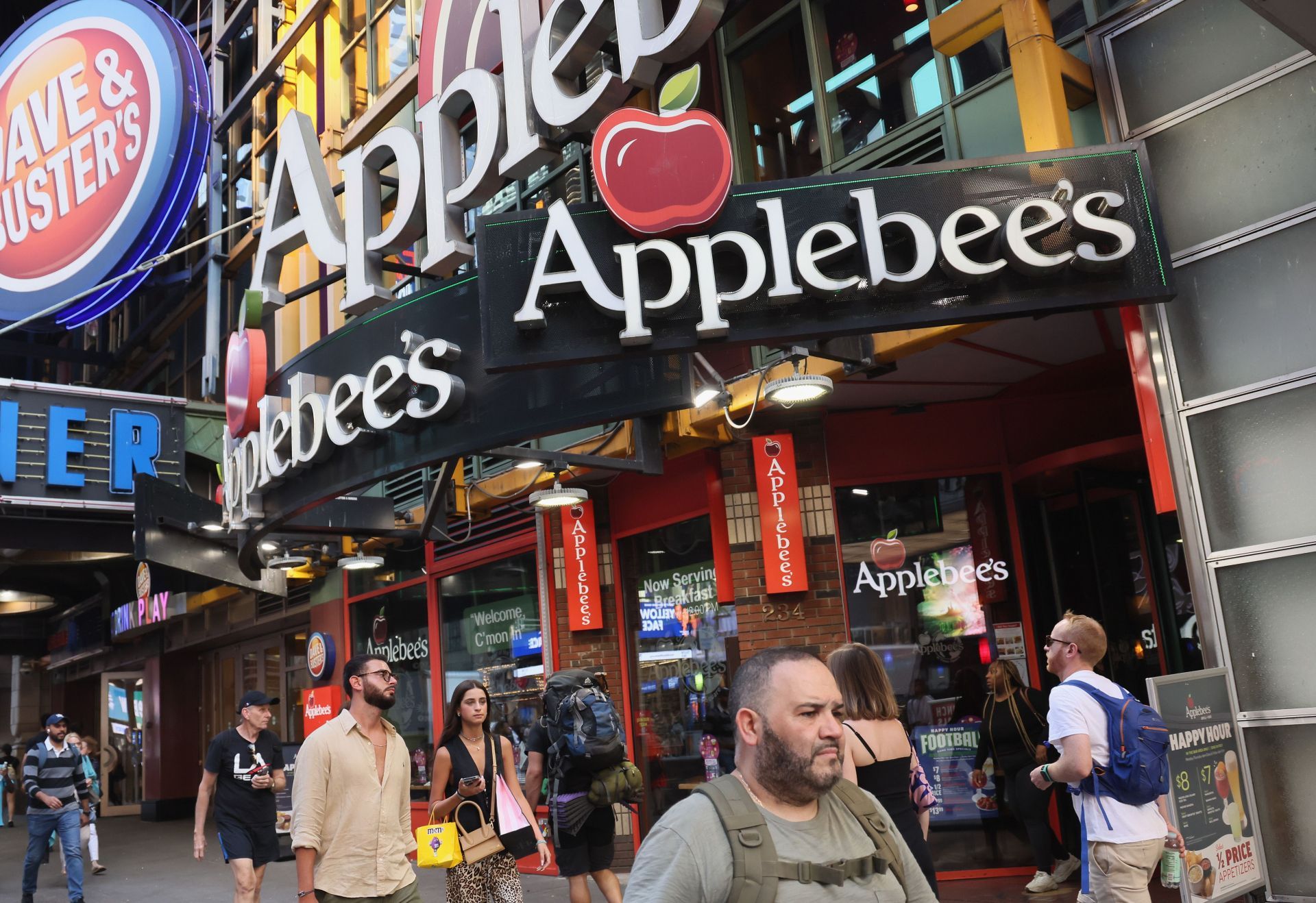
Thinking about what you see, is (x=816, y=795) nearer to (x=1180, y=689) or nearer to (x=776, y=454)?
(x=1180, y=689)

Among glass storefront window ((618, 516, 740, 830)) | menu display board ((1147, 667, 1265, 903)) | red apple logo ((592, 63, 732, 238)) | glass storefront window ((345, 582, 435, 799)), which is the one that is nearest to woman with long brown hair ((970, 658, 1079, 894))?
menu display board ((1147, 667, 1265, 903))

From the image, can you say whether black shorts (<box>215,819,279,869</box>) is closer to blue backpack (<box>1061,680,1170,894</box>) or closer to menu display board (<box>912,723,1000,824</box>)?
menu display board (<box>912,723,1000,824</box>)

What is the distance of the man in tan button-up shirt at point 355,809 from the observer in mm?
5273

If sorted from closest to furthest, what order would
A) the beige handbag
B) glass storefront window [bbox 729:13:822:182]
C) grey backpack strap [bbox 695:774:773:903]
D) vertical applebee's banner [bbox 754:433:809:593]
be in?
grey backpack strap [bbox 695:774:773:903] < the beige handbag < vertical applebee's banner [bbox 754:433:809:593] < glass storefront window [bbox 729:13:822:182]

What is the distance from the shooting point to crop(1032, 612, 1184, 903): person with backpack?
4.78 metres

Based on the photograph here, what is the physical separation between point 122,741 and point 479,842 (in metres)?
25.7

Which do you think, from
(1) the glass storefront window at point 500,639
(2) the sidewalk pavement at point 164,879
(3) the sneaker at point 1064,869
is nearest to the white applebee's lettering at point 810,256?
(3) the sneaker at point 1064,869

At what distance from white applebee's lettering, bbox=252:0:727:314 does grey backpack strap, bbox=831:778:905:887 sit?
459 centimetres

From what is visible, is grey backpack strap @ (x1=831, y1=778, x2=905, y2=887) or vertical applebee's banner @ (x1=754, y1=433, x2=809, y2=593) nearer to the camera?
grey backpack strap @ (x1=831, y1=778, x2=905, y2=887)

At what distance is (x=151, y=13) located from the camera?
18891mm

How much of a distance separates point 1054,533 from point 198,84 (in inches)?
599

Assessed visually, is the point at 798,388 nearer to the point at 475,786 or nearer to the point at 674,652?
the point at 475,786

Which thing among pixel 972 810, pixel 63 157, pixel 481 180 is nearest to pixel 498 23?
pixel 481 180

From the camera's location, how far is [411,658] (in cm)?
1513
